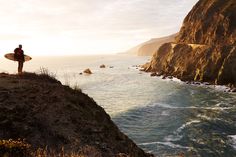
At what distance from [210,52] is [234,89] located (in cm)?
2214

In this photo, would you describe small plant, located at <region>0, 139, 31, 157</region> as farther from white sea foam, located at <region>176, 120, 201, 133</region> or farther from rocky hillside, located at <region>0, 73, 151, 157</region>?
white sea foam, located at <region>176, 120, 201, 133</region>

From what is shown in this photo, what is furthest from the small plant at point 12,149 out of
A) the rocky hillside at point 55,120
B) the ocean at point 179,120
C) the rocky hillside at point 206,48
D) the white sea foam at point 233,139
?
the rocky hillside at point 206,48

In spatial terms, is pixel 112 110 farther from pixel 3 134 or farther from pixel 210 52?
pixel 210 52

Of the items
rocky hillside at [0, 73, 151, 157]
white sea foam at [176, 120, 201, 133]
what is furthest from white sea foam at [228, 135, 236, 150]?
rocky hillside at [0, 73, 151, 157]

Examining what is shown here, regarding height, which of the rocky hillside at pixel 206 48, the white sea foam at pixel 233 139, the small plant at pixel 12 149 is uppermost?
the rocky hillside at pixel 206 48

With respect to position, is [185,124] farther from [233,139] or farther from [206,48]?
[206,48]

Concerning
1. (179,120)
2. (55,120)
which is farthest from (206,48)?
(55,120)

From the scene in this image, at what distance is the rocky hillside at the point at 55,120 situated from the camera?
12047 millimetres

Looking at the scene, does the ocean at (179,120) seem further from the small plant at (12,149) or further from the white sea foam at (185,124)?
the small plant at (12,149)

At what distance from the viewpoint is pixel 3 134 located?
460 inches

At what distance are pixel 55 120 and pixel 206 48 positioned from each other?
254 ft

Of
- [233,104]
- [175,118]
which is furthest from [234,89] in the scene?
[175,118]

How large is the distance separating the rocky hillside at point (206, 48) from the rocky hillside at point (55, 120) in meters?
57.8

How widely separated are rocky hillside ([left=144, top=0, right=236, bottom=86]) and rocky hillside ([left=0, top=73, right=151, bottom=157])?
57769mm
